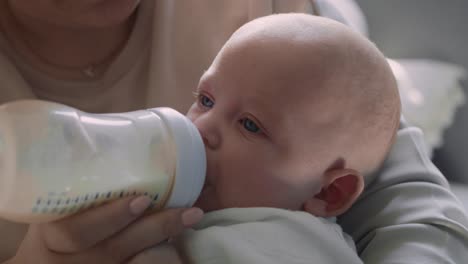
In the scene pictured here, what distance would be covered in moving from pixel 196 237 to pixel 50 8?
1.47 feet

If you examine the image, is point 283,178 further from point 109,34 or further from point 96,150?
point 109,34

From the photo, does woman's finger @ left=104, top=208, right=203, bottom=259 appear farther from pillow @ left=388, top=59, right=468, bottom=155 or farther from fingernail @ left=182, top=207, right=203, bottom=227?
pillow @ left=388, top=59, right=468, bottom=155

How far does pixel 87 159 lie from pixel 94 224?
0.09 m

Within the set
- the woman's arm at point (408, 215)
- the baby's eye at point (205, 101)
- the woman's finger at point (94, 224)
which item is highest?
the baby's eye at point (205, 101)

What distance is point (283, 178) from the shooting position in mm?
802

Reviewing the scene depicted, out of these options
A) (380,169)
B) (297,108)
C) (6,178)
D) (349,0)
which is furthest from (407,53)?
(6,178)

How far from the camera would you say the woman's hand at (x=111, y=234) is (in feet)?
2.14

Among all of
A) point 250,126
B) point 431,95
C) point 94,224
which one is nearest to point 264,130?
point 250,126

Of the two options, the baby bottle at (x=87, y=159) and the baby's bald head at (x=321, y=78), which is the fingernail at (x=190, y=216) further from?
the baby's bald head at (x=321, y=78)

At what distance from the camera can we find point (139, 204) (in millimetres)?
656

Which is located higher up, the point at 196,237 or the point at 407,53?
the point at 196,237

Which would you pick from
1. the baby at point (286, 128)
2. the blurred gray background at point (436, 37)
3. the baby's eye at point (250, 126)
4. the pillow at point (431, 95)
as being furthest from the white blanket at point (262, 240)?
the blurred gray background at point (436, 37)

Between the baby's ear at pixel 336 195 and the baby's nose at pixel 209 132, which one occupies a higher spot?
the baby's nose at pixel 209 132

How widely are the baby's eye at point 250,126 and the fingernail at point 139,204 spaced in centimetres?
19
